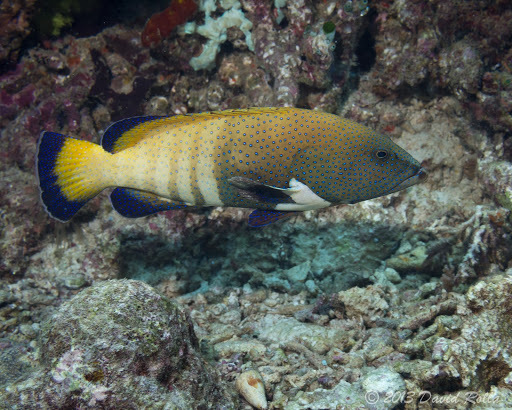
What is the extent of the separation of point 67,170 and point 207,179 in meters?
1.46

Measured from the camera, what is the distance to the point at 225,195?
3.68 meters

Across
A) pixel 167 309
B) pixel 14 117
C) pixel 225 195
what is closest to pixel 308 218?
pixel 225 195

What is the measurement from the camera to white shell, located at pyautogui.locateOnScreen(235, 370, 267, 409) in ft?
10.2

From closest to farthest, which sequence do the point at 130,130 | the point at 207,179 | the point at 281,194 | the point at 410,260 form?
the point at 281,194
the point at 207,179
the point at 130,130
the point at 410,260

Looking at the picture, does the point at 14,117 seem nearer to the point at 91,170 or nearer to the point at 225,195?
the point at 91,170

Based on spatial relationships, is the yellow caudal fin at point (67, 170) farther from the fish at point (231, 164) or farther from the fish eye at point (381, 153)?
the fish eye at point (381, 153)

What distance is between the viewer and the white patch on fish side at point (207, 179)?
3580 millimetres

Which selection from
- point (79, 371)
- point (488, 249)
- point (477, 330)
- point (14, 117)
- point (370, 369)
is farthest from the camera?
point (14, 117)

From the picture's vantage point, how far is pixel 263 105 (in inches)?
219

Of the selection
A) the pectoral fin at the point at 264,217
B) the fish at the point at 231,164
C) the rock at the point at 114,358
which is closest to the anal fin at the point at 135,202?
the fish at the point at 231,164

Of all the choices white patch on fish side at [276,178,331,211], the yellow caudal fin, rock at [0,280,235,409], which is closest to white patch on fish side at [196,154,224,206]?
white patch on fish side at [276,178,331,211]

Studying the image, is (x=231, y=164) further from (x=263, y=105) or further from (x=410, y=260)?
(x=410, y=260)

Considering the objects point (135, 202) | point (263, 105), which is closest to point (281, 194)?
point (135, 202)

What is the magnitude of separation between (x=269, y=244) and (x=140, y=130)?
2769mm
